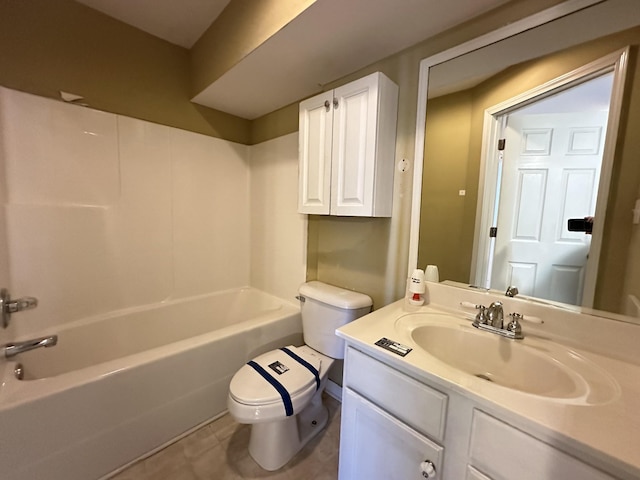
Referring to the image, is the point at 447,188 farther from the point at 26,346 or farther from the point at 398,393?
the point at 26,346

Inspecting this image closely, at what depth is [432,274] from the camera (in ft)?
4.13

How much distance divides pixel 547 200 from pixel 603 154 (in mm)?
195

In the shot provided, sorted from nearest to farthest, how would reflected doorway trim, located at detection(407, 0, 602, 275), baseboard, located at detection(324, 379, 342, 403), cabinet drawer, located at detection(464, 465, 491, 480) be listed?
cabinet drawer, located at detection(464, 465, 491, 480)
reflected doorway trim, located at detection(407, 0, 602, 275)
baseboard, located at detection(324, 379, 342, 403)

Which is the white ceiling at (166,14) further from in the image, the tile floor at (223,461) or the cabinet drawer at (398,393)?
the tile floor at (223,461)

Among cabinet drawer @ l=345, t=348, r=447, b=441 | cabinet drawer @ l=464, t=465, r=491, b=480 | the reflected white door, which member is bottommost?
cabinet drawer @ l=464, t=465, r=491, b=480

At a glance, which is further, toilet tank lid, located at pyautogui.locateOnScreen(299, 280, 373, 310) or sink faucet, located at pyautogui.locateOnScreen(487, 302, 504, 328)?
toilet tank lid, located at pyautogui.locateOnScreen(299, 280, 373, 310)

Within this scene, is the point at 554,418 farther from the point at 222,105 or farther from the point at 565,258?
the point at 222,105

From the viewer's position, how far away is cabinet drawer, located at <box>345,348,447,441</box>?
75 cm

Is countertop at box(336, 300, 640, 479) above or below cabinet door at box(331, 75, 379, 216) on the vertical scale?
below

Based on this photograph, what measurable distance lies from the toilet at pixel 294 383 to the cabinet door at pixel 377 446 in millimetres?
298

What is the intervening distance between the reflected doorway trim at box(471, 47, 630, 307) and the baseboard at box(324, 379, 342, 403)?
3.83ft

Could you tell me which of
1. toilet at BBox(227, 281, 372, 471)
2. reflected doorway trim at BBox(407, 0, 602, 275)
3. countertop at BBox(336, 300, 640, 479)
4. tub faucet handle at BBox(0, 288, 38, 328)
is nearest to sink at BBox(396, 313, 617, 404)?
countertop at BBox(336, 300, 640, 479)

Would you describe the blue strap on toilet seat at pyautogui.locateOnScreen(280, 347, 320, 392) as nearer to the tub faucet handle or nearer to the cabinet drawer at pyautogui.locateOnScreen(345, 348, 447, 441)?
the cabinet drawer at pyautogui.locateOnScreen(345, 348, 447, 441)

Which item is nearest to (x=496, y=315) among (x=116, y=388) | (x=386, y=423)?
(x=386, y=423)
